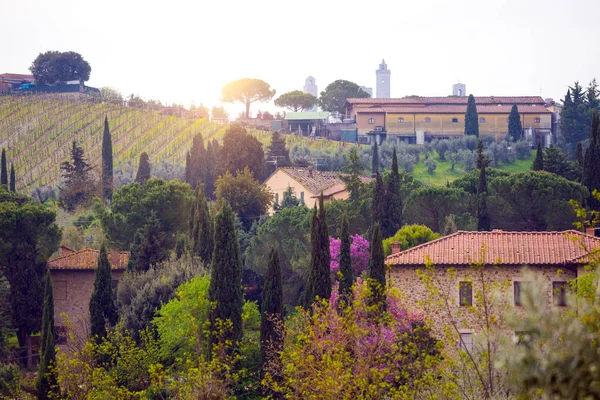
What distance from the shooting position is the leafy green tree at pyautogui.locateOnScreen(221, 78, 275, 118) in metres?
113

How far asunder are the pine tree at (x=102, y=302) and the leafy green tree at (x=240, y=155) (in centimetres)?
2751

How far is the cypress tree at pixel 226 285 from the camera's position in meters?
32.4

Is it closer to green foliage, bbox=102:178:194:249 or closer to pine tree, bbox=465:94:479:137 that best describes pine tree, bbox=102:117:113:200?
green foliage, bbox=102:178:194:249

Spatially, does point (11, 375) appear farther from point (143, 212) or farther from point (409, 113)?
point (409, 113)

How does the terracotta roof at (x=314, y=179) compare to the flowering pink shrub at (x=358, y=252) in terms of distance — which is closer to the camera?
the flowering pink shrub at (x=358, y=252)

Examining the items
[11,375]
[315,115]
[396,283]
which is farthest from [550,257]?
[315,115]

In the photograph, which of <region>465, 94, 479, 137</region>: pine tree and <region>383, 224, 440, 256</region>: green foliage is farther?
<region>465, 94, 479, 137</region>: pine tree

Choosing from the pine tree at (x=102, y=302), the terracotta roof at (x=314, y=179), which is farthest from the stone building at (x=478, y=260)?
the terracotta roof at (x=314, y=179)

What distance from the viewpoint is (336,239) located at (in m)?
44.3

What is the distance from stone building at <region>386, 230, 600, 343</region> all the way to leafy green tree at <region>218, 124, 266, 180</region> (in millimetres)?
31841

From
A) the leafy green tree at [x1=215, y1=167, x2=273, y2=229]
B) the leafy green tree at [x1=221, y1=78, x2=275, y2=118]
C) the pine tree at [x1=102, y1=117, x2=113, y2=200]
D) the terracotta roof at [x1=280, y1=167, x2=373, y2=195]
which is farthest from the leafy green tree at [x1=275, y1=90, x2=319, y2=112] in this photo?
the leafy green tree at [x1=215, y1=167, x2=273, y2=229]

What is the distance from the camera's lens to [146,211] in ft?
156

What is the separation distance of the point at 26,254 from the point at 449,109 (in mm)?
55956

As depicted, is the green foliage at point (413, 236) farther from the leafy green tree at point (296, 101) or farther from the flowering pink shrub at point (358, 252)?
the leafy green tree at point (296, 101)
